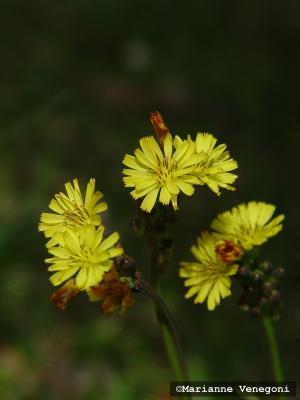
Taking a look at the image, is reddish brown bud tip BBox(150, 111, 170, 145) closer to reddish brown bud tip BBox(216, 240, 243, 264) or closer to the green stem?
reddish brown bud tip BBox(216, 240, 243, 264)

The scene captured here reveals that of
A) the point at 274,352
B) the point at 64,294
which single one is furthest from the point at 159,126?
the point at 274,352

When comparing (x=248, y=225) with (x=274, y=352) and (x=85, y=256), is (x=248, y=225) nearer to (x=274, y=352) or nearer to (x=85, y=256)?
(x=274, y=352)

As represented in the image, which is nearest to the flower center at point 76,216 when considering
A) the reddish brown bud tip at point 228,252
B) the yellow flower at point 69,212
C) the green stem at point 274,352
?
the yellow flower at point 69,212

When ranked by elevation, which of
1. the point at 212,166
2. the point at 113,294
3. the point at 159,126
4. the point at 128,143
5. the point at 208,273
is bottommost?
the point at 113,294

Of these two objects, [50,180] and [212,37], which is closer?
[50,180]

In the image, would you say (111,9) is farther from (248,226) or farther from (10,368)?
(248,226)

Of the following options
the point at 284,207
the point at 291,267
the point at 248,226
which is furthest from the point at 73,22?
the point at 248,226

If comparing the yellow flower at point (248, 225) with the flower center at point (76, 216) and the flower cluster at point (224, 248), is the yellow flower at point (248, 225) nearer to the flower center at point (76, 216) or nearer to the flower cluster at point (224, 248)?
the flower cluster at point (224, 248)
